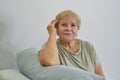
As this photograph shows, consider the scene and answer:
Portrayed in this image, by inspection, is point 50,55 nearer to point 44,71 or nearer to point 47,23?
point 44,71

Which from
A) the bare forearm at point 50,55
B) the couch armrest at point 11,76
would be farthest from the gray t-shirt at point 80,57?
the couch armrest at point 11,76

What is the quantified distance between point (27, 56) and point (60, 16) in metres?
0.40

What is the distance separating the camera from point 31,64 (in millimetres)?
1444

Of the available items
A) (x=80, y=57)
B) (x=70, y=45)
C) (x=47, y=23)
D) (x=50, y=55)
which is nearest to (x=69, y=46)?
(x=70, y=45)

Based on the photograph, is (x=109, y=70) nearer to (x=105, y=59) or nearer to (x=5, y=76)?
(x=105, y=59)

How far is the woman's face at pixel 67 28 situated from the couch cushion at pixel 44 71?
261mm

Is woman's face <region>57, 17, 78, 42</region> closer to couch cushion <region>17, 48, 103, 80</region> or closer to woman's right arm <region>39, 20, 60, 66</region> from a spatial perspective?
woman's right arm <region>39, 20, 60, 66</region>

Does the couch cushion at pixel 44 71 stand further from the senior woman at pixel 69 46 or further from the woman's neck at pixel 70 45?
the woman's neck at pixel 70 45

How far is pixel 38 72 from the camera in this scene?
135 centimetres

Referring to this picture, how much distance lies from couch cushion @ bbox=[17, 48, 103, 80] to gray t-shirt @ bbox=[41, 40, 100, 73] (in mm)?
192

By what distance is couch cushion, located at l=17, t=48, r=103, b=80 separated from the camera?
1.16 metres

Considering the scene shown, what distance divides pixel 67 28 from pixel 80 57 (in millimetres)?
240

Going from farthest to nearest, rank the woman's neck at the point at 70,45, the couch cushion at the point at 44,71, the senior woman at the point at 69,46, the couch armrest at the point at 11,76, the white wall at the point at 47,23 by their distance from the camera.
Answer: the white wall at the point at 47,23 → the woman's neck at the point at 70,45 → the senior woman at the point at 69,46 → the couch armrest at the point at 11,76 → the couch cushion at the point at 44,71

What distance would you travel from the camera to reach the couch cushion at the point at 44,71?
116 cm
